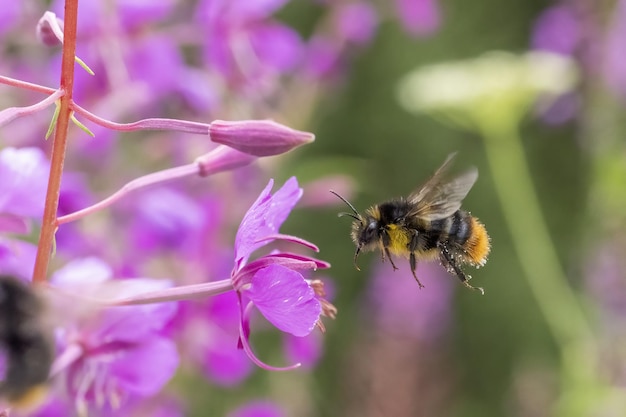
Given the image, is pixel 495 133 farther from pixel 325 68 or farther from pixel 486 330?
pixel 486 330

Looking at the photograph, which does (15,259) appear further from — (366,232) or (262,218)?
(366,232)

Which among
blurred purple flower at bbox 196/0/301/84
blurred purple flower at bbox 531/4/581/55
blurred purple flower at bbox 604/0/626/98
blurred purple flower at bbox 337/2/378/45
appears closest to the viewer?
→ blurred purple flower at bbox 196/0/301/84

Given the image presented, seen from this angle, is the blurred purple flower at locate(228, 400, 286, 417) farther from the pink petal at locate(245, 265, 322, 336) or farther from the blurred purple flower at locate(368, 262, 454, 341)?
the pink petal at locate(245, 265, 322, 336)

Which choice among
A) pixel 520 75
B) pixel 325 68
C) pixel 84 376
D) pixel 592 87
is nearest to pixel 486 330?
pixel 592 87

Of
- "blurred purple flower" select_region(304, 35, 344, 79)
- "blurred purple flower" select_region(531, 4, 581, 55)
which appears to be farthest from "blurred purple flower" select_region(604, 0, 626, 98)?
"blurred purple flower" select_region(304, 35, 344, 79)

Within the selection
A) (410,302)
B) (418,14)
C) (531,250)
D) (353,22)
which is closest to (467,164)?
(531,250)
